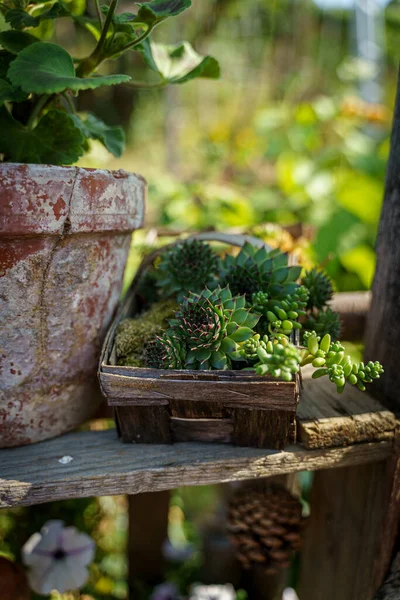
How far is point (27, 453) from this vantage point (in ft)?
2.27

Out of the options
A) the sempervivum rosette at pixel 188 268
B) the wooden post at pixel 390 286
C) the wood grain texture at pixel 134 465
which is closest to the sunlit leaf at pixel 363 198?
the wooden post at pixel 390 286

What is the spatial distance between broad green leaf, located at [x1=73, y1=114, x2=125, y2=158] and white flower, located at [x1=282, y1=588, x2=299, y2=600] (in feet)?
3.41

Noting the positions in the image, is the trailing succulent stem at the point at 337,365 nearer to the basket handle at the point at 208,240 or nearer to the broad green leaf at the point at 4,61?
the basket handle at the point at 208,240

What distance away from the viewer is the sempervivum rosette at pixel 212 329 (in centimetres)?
60

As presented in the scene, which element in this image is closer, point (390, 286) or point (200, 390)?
point (200, 390)

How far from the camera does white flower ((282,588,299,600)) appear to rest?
1060mm

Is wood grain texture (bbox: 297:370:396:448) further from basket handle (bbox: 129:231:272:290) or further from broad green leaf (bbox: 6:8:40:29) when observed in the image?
broad green leaf (bbox: 6:8:40:29)

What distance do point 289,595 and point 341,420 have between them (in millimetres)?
617

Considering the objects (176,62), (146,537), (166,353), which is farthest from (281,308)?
(146,537)

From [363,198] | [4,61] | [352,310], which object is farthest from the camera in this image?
[363,198]

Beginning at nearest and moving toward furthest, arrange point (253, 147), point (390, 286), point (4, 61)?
point (4, 61), point (390, 286), point (253, 147)

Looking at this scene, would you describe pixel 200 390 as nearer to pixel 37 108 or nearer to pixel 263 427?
pixel 263 427

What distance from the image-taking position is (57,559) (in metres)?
0.99

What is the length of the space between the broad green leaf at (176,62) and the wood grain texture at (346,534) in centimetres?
74
